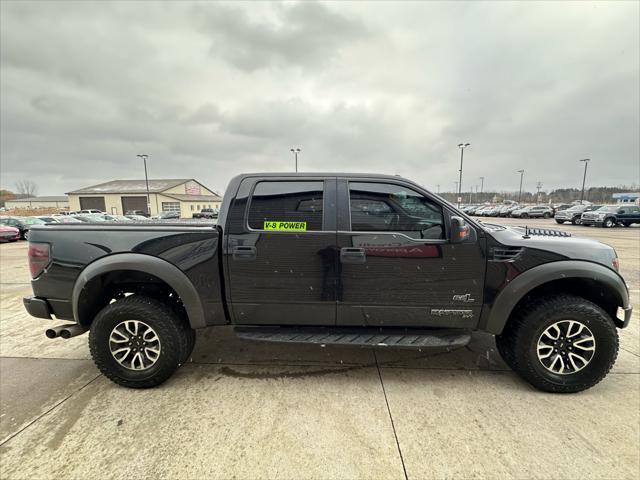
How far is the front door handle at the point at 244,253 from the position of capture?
2547 millimetres

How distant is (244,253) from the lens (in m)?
2.55

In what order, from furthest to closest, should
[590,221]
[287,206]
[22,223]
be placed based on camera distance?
[590,221], [22,223], [287,206]

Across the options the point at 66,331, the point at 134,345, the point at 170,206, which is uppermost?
the point at 170,206

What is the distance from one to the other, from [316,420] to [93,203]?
64.0 meters

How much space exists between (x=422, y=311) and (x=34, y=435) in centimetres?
308

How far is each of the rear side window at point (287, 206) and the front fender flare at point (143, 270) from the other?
769mm

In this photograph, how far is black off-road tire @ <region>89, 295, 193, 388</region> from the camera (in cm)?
257

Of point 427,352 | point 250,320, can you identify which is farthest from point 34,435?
point 427,352

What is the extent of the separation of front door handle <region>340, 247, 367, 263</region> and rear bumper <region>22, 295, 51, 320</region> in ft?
8.92

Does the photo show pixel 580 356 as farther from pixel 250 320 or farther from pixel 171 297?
pixel 171 297

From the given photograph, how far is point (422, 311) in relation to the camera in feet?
8.50

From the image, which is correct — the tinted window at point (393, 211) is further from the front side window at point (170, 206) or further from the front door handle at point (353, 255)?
the front side window at point (170, 206)

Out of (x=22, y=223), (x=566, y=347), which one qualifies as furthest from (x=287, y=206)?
(x=22, y=223)

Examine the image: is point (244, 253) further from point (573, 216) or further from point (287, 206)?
point (573, 216)
